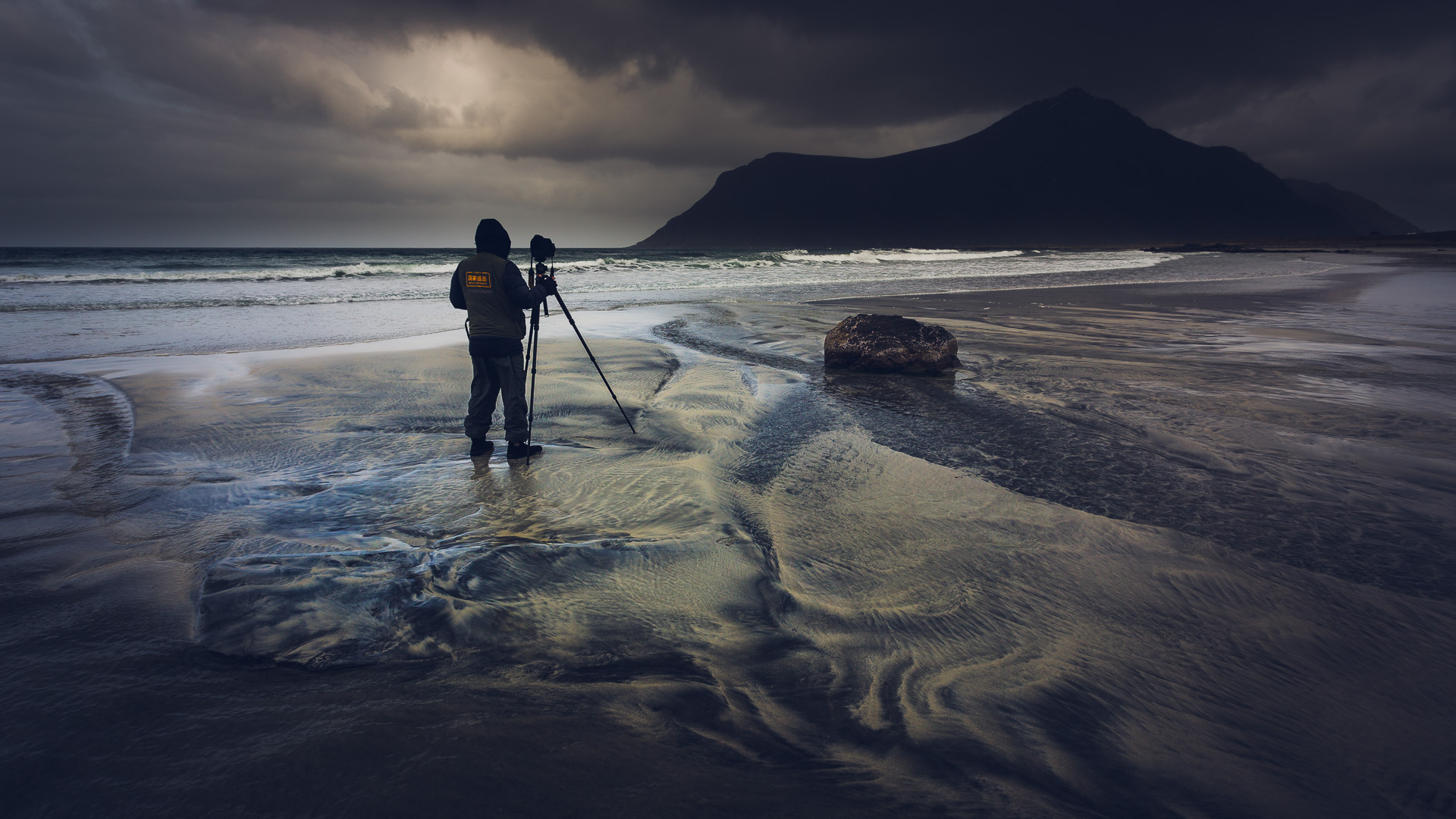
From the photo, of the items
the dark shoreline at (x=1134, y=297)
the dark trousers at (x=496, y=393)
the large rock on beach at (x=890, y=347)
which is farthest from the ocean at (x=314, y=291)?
the large rock on beach at (x=890, y=347)

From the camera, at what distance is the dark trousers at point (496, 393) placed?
4.84 m

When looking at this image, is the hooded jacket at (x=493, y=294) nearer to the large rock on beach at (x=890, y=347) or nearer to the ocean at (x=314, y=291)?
the large rock on beach at (x=890, y=347)

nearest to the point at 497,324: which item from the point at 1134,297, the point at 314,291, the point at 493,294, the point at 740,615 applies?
the point at 493,294

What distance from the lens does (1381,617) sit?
8.44ft

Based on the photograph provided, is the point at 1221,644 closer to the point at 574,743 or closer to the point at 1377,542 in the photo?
the point at 1377,542

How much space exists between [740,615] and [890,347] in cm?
585

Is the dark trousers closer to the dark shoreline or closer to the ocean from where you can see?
the ocean

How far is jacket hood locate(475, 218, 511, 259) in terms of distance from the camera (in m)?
4.78

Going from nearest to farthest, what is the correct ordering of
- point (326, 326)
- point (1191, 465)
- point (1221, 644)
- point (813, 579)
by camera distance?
point (1221, 644) < point (813, 579) < point (1191, 465) < point (326, 326)

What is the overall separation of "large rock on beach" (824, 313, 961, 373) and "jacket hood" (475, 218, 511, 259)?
4.71 metres

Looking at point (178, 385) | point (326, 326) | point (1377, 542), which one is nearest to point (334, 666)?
point (1377, 542)

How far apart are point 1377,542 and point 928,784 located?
3.26 m

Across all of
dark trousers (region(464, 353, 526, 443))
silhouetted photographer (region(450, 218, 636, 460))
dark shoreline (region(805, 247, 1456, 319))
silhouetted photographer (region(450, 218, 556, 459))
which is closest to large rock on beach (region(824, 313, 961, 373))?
silhouetted photographer (region(450, 218, 636, 460))

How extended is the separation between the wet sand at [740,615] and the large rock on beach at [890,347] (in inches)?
82.4
